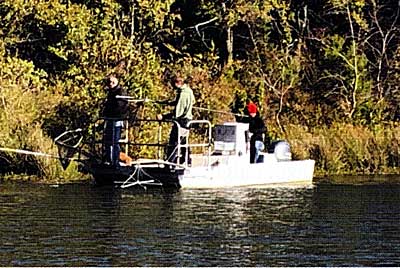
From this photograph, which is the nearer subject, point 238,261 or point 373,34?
point 238,261

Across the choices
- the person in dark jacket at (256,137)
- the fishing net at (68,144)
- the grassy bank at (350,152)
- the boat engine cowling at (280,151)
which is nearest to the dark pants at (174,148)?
the fishing net at (68,144)

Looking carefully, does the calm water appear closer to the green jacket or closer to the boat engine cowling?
the green jacket

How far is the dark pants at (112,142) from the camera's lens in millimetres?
25000

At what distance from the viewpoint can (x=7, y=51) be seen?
36094 mm

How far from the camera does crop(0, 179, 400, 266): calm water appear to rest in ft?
51.4

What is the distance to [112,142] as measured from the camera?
2505 centimetres

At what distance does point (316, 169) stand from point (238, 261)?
15.0 metres

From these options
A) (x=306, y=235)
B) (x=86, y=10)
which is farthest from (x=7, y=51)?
(x=306, y=235)

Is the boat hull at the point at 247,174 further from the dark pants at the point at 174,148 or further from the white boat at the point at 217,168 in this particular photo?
the dark pants at the point at 174,148

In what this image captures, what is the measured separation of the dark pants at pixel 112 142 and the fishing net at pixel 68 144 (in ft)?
2.71

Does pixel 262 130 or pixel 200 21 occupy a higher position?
pixel 200 21

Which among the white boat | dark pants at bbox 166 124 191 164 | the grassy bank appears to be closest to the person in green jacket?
dark pants at bbox 166 124 191 164

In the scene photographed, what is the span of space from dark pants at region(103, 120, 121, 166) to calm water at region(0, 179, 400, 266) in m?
0.79

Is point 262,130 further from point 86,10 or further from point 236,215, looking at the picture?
point 86,10
